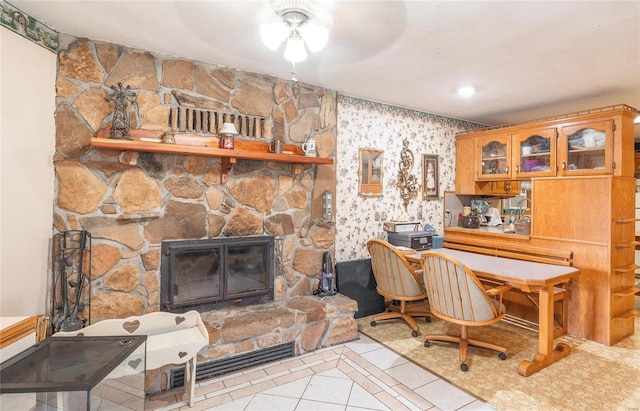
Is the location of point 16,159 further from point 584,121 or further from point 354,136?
point 584,121

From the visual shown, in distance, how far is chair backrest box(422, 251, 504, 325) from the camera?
7.92 ft

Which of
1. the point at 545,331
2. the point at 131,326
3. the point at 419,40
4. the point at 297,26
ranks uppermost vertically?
the point at 419,40

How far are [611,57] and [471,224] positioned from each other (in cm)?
226

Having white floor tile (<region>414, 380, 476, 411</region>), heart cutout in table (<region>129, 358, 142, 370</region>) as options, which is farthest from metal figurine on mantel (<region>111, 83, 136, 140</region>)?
white floor tile (<region>414, 380, 476, 411</region>)

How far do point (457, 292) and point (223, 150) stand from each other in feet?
6.78

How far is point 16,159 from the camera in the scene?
76.4 inches

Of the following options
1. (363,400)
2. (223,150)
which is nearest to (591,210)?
(363,400)

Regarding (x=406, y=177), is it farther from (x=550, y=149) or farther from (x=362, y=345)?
(x=362, y=345)

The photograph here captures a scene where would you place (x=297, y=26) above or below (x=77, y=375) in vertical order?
above

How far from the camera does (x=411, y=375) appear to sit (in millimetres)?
2430

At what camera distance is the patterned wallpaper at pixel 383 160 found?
3582 mm

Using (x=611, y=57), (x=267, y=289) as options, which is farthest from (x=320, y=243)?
(x=611, y=57)

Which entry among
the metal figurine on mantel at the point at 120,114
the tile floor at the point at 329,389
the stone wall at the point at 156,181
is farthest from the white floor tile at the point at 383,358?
the metal figurine on mantel at the point at 120,114

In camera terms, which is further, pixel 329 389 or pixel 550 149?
pixel 550 149
